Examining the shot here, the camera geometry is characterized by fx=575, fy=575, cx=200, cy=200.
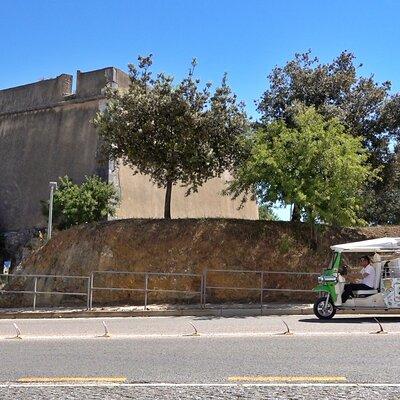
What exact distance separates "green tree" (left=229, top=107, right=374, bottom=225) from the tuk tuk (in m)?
4.20

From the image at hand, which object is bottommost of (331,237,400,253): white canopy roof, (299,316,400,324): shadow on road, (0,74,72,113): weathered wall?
(299,316,400,324): shadow on road

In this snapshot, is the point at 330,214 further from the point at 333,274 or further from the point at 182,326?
the point at 182,326

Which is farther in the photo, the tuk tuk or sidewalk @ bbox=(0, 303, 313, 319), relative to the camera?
sidewalk @ bbox=(0, 303, 313, 319)

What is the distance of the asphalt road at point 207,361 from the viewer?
6.55 m

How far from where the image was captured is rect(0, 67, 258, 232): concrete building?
3525cm

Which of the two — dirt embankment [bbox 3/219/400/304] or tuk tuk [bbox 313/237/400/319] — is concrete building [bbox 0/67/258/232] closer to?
dirt embankment [bbox 3/219/400/304]

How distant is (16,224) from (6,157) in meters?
5.43

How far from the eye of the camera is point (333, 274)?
48.2 ft

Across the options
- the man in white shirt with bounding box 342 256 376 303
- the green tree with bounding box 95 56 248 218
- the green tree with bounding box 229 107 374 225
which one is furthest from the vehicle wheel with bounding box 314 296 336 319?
the green tree with bounding box 95 56 248 218

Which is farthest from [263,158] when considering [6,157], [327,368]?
[6,157]

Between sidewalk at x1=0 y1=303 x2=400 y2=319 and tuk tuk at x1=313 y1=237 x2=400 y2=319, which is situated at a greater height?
tuk tuk at x1=313 y1=237 x2=400 y2=319

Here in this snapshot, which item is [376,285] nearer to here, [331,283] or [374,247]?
[374,247]

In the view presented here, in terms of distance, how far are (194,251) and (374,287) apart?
8.92 m

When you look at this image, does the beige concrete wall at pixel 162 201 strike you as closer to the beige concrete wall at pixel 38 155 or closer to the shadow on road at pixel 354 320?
the beige concrete wall at pixel 38 155
